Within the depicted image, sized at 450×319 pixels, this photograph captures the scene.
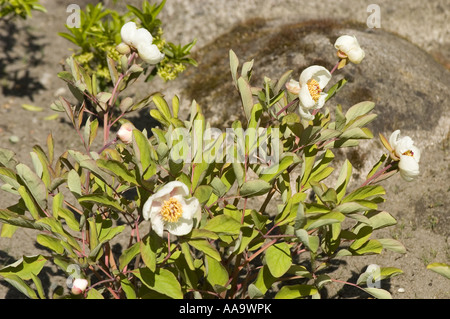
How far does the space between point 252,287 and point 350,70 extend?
2384 millimetres

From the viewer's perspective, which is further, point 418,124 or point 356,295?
point 418,124

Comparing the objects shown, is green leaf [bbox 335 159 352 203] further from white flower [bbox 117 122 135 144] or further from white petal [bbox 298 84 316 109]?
white flower [bbox 117 122 135 144]

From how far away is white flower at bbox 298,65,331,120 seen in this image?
2.05 m

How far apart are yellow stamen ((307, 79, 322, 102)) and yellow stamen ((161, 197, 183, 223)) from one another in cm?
68

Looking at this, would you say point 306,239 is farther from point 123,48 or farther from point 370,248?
point 123,48

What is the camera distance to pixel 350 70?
13.1ft

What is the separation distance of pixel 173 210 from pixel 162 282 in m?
0.38

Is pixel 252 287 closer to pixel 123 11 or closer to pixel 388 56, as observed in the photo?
pixel 388 56

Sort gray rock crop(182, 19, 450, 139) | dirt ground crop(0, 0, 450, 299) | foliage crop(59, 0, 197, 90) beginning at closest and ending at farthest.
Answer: dirt ground crop(0, 0, 450, 299)
foliage crop(59, 0, 197, 90)
gray rock crop(182, 19, 450, 139)

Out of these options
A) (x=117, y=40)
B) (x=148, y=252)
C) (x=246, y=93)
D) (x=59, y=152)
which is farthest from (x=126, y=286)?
(x=117, y=40)

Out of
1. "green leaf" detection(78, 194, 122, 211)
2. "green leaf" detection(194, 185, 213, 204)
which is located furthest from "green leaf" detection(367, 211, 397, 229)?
"green leaf" detection(78, 194, 122, 211)

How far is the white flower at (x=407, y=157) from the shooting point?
2055 mm

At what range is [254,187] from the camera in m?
1.95

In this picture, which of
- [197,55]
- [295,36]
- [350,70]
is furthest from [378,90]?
[197,55]
